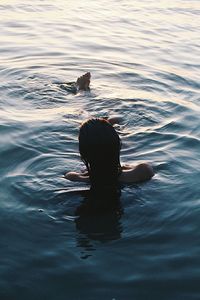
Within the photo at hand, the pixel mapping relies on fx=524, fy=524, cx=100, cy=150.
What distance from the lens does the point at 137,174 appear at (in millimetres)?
5953

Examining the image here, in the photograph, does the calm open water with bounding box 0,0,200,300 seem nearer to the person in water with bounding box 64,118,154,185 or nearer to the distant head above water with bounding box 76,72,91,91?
the distant head above water with bounding box 76,72,91,91

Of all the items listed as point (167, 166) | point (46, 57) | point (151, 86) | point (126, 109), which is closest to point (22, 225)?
point (167, 166)

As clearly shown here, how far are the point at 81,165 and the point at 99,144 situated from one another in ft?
4.39

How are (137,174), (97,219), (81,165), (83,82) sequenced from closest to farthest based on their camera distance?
(97,219), (137,174), (81,165), (83,82)

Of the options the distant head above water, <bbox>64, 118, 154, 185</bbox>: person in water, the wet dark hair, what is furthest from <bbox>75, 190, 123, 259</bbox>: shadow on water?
the distant head above water

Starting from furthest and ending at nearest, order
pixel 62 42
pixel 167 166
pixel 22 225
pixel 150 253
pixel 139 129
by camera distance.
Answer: pixel 62 42 < pixel 139 129 < pixel 167 166 < pixel 22 225 < pixel 150 253

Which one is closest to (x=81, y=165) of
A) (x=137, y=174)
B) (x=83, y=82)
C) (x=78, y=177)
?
(x=78, y=177)

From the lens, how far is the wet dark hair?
17.2ft

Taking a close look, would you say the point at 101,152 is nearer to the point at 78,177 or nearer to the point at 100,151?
the point at 100,151

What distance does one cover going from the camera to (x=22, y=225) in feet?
17.3

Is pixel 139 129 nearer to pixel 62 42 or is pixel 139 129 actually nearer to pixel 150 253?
pixel 150 253

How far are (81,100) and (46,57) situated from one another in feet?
9.73

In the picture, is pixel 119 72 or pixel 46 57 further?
pixel 46 57

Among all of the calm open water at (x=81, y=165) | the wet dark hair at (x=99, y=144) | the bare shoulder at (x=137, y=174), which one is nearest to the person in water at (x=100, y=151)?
the wet dark hair at (x=99, y=144)
